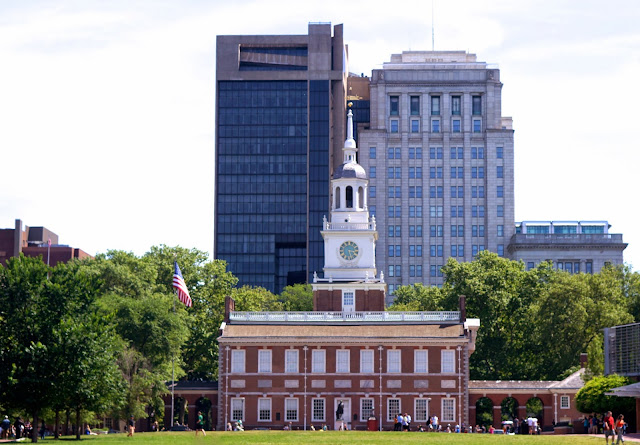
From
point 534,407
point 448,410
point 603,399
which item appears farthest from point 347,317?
point 534,407

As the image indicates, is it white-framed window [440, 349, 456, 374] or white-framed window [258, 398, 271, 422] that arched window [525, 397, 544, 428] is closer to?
white-framed window [440, 349, 456, 374]

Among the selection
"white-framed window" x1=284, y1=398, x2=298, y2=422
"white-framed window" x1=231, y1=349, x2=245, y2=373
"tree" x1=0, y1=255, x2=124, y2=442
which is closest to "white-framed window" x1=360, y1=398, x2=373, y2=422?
"white-framed window" x1=284, y1=398, x2=298, y2=422

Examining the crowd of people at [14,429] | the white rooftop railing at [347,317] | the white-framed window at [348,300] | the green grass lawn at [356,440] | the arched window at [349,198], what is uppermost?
the arched window at [349,198]

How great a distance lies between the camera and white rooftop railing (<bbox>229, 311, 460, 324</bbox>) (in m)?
92.4

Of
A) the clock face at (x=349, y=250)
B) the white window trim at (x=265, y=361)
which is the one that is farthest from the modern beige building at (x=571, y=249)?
the white window trim at (x=265, y=361)

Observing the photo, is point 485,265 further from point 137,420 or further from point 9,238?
point 9,238

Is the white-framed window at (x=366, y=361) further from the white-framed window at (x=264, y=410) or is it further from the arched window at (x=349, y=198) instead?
the arched window at (x=349, y=198)

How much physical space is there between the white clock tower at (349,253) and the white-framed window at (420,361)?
28.2 feet

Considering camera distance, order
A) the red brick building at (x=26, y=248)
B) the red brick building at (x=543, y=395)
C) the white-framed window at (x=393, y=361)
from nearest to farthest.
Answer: the white-framed window at (x=393, y=361)
the red brick building at (x=543, y=395)
the red brick building at (x=26, y=248)

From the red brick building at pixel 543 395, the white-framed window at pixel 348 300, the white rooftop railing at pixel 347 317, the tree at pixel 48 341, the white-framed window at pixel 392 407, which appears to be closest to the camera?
the tree at pixel 48 341

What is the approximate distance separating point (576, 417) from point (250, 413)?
2493cm

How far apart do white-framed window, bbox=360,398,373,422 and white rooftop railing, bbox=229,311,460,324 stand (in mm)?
6302

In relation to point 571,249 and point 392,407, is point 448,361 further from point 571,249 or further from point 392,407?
point 571,249

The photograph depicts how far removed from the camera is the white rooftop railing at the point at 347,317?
92.4 metres
